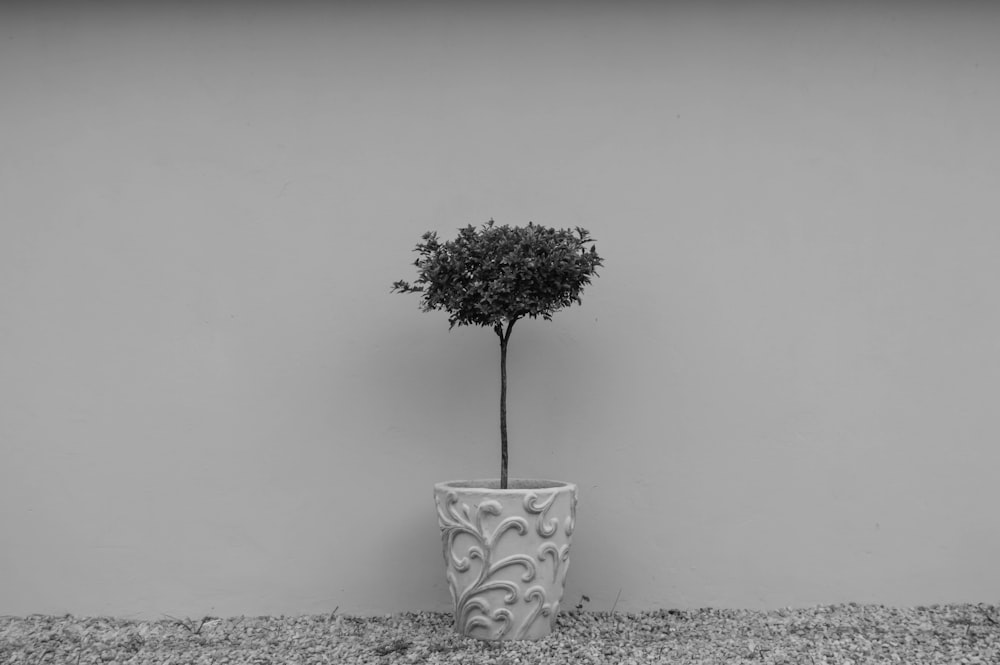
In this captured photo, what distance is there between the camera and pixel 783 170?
12.2ft

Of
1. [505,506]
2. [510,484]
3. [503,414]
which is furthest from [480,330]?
[505,506]

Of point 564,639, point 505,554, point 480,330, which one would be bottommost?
point 564,639

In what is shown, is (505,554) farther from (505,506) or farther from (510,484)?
(510,484)

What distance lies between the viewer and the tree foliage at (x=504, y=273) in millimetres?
3186

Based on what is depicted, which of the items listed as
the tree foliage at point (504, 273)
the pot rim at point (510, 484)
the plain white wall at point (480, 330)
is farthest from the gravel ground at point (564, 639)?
the tree foliage at point (504, 273)

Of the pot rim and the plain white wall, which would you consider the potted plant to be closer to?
the pot rim

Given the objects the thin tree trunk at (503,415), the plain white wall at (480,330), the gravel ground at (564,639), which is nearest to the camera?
the gravel ground at (564,639)

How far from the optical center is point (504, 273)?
3188mm

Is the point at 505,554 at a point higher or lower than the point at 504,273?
lower

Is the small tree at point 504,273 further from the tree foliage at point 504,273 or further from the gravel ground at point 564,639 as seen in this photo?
the gravel ground at point 564,639

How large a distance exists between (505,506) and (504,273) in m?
0.75

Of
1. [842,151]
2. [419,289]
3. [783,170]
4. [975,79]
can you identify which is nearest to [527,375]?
[419,289]

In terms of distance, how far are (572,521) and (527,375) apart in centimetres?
63

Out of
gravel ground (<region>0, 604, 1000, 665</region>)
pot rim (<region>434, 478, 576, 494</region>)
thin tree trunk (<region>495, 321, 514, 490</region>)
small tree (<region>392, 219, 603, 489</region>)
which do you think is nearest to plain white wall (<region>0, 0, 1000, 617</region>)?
gravel ground (<region>0, 604, 1000, 665</region>)
